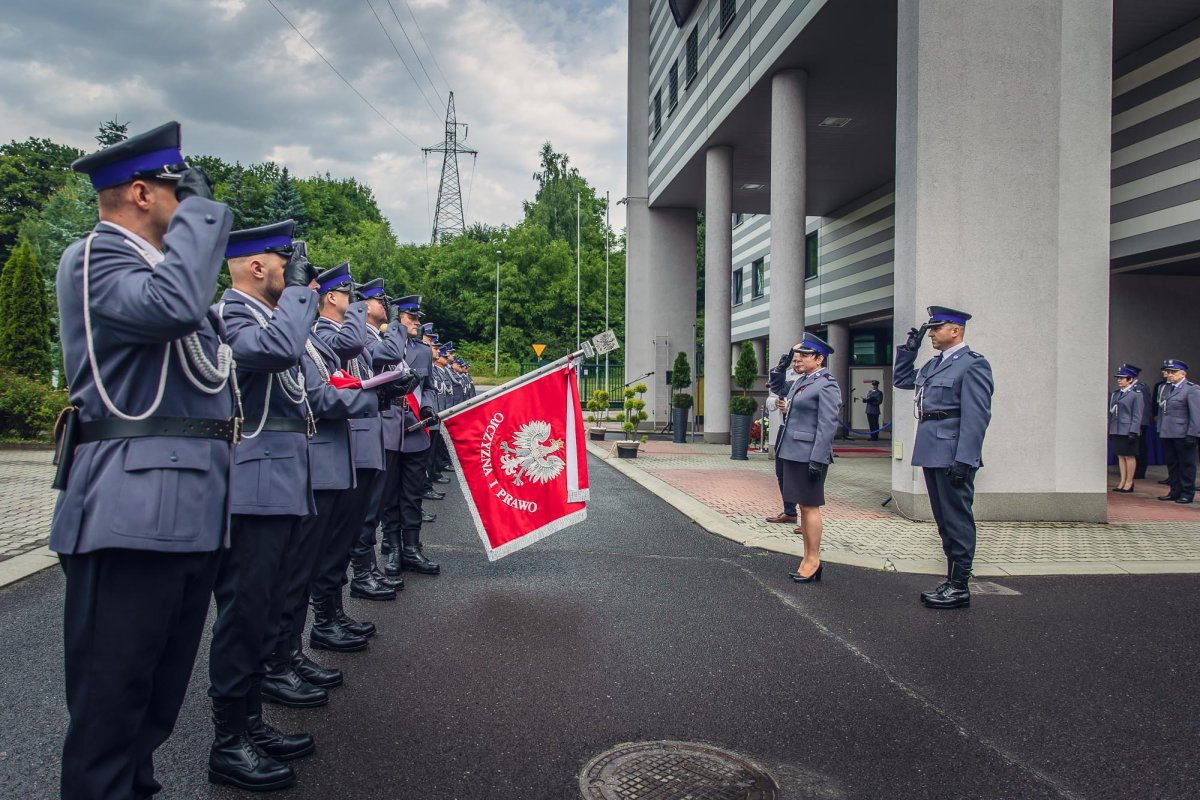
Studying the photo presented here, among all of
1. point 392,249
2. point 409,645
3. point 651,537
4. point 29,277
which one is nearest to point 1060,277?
point 651,537

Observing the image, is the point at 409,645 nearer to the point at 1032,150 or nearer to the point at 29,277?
the point at 1032,150

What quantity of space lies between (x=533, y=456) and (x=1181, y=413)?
10.8 meters

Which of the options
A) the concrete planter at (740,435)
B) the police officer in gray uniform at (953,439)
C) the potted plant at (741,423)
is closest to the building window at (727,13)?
the potted plant at (741,423)

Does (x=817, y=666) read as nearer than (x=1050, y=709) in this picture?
No

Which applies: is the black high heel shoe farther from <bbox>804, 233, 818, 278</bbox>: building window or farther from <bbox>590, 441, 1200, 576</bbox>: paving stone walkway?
<bbox>804, 233, 818, 278</bbox>: building window

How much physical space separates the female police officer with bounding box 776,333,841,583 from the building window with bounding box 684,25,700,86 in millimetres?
15804

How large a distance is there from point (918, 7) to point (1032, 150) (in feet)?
7.14

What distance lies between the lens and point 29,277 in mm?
18078

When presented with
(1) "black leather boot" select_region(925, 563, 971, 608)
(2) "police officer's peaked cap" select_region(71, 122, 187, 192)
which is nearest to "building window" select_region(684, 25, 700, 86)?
(1) "black leather boot" select_region(925, 563, 971, 608)

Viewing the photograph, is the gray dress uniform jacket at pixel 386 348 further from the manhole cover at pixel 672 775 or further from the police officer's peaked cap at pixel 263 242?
the manhole cover at pixel 672 775

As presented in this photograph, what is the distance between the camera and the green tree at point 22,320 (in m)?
17.7

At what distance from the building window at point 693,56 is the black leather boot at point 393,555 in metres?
17.5

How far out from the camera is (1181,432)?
12219mm

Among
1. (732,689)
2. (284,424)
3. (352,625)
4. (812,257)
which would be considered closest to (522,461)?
(352,625)
